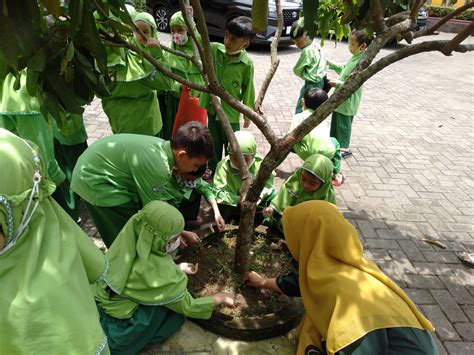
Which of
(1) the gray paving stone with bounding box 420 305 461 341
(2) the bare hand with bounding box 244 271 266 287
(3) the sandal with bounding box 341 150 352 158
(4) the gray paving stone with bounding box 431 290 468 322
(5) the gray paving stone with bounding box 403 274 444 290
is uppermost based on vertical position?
A: (2) the bare hand with bounding box 244 271 266 287

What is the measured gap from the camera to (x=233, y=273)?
8.59 ft

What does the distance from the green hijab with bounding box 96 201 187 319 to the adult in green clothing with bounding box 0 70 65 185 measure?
0.95m

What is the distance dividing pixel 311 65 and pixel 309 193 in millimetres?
2404

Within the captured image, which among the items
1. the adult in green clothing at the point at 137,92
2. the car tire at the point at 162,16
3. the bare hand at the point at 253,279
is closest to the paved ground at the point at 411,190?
the bare hand at the point at 253,279

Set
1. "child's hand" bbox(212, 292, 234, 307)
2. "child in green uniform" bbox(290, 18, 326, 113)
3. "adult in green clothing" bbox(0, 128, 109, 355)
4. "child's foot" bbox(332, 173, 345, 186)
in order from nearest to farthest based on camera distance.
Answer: "adult in green clothing" bbox(0, 128, 109, 355) → "child's hand" bbox(212, 292, 234, 307) → "child's foot" bbox(332, 173, 345, 186) → "child in green uniform" bbox(290, 18, 326, 113)

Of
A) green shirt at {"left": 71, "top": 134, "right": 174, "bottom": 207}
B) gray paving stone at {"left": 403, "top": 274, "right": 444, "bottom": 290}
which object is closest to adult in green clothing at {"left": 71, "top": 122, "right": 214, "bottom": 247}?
green shirt at {"left": 71, "top": 134, "right": 174, "bottom": 207}

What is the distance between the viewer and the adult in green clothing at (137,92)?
128 inches

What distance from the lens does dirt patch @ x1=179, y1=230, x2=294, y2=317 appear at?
8.07ft

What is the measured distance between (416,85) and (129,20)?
29.9ft

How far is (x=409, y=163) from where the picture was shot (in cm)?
507

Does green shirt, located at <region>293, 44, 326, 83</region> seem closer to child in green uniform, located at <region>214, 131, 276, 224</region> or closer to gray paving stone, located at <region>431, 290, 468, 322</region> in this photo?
child in green uniform, located at <region>214, 131, 276, 224</region>

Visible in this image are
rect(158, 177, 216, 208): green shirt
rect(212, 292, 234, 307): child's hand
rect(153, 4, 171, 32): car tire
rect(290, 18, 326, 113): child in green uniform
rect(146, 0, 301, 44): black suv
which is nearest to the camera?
rect(212, 292, 234, 307): child's hand

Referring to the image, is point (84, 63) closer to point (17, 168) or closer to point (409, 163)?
point (17, 168)

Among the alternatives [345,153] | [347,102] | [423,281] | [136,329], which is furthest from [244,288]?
[345,153]
